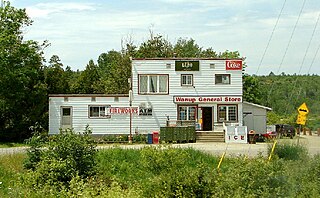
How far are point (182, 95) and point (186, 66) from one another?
217cm

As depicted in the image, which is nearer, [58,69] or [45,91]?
[45,91]

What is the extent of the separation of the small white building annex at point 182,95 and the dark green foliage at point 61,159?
71.5 ft

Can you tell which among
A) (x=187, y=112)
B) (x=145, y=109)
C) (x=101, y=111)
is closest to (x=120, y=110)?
(x=101, y=111)

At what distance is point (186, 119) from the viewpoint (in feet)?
141

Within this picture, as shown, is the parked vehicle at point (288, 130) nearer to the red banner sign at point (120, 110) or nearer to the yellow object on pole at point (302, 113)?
the yellow object on pole at point (302, 113)

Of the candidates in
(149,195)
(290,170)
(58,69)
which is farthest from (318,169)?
(58,69)

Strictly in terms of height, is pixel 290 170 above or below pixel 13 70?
below

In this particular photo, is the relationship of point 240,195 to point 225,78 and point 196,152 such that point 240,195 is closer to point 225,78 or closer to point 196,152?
point 196,152

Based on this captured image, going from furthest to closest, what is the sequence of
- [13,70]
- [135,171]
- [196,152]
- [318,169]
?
[13,70] < [196,152] < [135,171] < [318,169]

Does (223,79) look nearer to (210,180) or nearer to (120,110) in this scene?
(120,110)

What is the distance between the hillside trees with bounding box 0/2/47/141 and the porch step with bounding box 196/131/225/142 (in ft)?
38.0

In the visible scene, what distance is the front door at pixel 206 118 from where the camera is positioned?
4319 centimetres

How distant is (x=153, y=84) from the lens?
42.9m

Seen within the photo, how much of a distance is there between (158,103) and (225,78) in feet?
17.5
